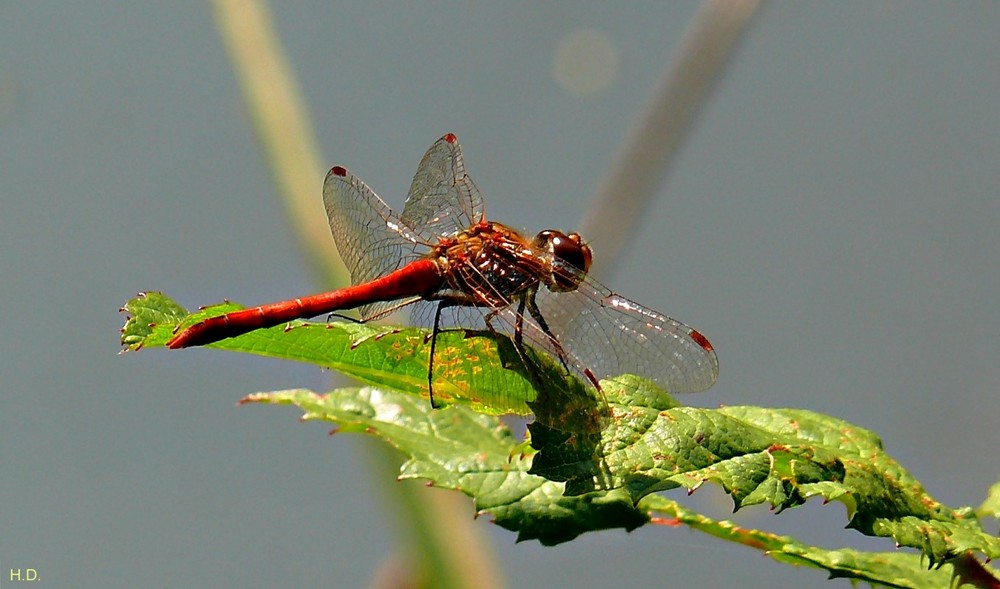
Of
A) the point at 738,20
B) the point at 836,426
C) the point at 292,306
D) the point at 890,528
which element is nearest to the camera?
the point at 890,528

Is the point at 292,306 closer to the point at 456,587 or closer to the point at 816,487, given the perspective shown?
the point at 816,487

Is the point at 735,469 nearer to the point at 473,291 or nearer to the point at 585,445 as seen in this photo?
the point at 585,445

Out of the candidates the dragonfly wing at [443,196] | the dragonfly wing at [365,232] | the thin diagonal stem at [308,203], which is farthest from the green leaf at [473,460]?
the thin diagonal stem at [308,203]

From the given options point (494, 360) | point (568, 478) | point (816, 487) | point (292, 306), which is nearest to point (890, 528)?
point (816, 487)

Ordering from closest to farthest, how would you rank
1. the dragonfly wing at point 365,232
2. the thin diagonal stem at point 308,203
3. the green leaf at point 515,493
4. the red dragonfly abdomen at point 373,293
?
1. the green leaf at point 515,493
2. the red dragonfly abdomen at point 373,293
3. the dragonfly wing at point 365,232
4. the thin diagonal stem at point 308,203

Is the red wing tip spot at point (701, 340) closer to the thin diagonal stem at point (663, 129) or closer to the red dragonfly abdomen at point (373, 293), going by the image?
the red dragonfly abdomen at point (373, 293)

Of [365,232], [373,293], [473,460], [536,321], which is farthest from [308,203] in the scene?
[473,460]
